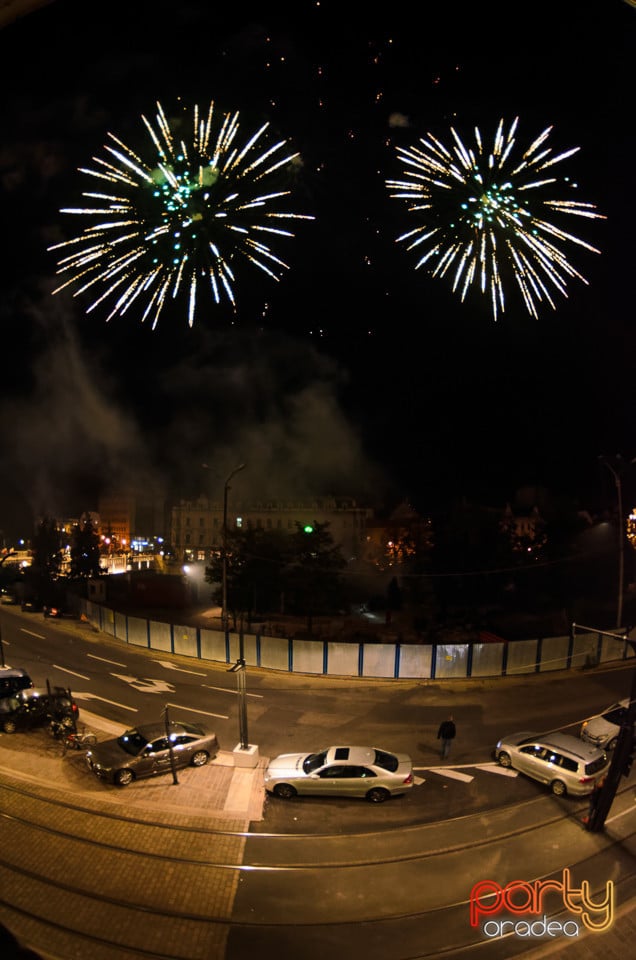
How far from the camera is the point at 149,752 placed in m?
13.3

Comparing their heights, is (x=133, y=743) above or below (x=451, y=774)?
above

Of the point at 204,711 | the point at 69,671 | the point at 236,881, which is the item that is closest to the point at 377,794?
the point at 236,881

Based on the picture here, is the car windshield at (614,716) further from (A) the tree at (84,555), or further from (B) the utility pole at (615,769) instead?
(A) the tree at (84,555)

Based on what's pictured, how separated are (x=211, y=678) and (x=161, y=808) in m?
10.8

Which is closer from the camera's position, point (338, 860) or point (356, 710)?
point (338, 860)

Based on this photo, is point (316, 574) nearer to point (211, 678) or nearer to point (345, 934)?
point (211, 678)

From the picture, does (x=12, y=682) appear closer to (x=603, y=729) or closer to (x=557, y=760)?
(x=557, y=760)

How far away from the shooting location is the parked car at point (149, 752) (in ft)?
42.2

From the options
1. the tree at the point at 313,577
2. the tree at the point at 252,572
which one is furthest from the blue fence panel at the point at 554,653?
the tree at the point at 252,572

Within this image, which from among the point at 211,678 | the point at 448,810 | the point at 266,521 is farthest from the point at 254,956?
the point at 266,521

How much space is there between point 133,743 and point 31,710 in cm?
457

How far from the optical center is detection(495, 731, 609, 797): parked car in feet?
40.6

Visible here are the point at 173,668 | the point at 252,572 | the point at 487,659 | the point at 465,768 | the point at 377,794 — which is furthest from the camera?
the point at 252,572

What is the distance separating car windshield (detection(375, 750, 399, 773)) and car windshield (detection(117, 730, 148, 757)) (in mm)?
5787
